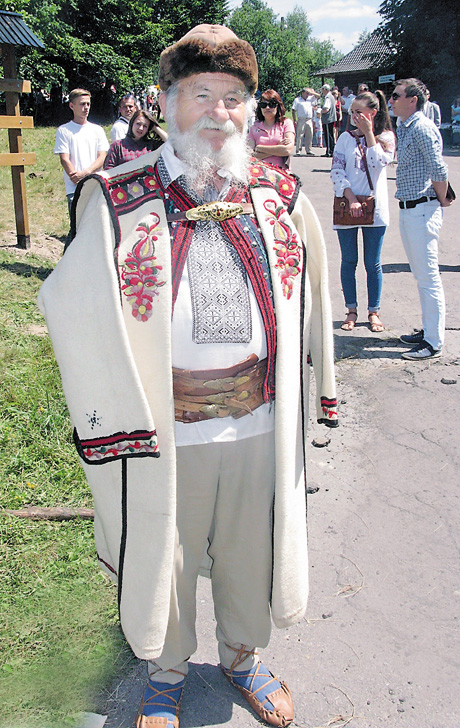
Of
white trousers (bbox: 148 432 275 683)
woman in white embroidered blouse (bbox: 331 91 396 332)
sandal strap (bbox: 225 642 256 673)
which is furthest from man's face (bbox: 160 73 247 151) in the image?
woman in white embroidered blouse (bbox: 331 91 396 332)

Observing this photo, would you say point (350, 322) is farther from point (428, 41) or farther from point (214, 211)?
point (428, 41)

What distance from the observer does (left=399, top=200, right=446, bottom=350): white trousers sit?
5.29 metres

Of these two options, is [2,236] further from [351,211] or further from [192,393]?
[192,393]

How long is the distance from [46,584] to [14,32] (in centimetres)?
671

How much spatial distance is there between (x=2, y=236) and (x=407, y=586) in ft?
23.7

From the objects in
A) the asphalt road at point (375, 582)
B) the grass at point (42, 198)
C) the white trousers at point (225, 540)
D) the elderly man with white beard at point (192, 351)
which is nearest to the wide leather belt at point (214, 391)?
the elderly man with white beard at point (192, 351)

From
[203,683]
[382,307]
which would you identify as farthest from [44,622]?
[382,307]

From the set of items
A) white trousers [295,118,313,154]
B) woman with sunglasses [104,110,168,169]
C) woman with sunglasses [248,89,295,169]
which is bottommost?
woman with sunglasses [104,110,168,169]

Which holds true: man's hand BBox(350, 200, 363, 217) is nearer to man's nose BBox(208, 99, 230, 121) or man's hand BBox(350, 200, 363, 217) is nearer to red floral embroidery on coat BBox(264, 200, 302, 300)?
red floral embroidery on coat BBox(264, 200, 302, 300)

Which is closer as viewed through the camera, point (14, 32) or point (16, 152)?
point (14, 32)

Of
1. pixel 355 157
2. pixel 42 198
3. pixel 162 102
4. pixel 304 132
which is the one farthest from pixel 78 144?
pixel 304 132

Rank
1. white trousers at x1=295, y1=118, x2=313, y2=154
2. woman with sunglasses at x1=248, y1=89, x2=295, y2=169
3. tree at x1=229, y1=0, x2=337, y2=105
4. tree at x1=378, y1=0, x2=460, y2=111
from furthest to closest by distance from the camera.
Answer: tree at x1=229, y1=0, x2=337, y2=105 < tree at x1=378, y1=0, x2=460, y2=111 < white trousers at x1=295, y1=118, x2=313, y2=154 < woman with sunglasses at x1=248, y1=89, x2=295, y2=169

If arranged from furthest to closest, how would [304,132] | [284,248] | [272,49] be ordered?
[272,49] → [304,132] → [284,248]

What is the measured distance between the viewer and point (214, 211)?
201cm
